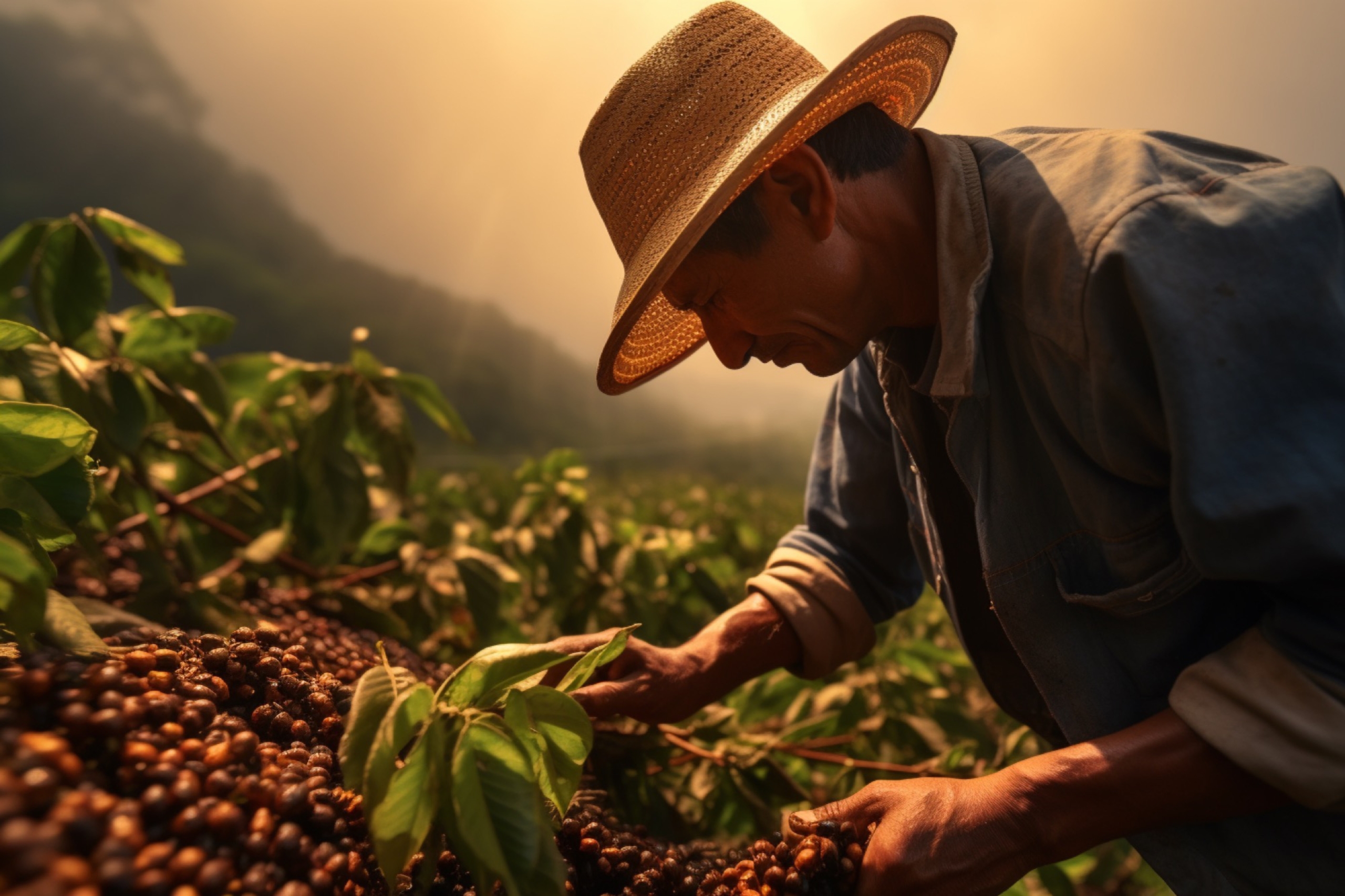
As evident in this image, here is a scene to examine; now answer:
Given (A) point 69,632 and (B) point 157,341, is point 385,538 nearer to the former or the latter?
(B) point 157,341

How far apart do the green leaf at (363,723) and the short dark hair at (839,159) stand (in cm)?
65

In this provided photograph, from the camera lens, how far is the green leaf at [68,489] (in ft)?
2.54

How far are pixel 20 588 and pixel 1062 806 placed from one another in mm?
969

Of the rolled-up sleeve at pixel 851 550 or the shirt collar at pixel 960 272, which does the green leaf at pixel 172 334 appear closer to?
the rolled-up sleeve at pixel 851 550

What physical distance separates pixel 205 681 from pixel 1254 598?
3.80 feet

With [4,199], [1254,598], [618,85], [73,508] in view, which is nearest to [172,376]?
[73,508]

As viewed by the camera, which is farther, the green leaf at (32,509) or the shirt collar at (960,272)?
the shirt collar at (960,272)

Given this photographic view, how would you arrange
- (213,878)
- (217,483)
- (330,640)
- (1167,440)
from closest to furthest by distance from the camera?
1. (213,878)
2. (1167,440)
3. (330,640)
4. (217,483)

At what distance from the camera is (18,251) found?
139 cm

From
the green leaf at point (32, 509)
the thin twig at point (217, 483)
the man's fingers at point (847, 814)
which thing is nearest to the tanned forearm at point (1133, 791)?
the man's fingers at point (847, 814)

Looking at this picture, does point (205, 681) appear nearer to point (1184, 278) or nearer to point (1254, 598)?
point (1184, 278)

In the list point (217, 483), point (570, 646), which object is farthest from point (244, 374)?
point (570, 646)

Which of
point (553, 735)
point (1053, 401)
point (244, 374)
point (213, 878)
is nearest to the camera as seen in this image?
point (213, 878)

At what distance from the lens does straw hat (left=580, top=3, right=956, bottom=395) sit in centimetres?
96
